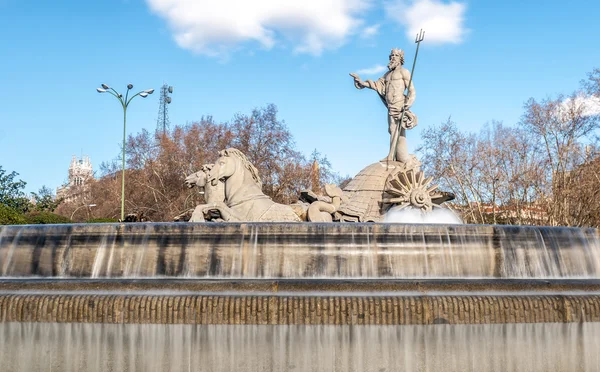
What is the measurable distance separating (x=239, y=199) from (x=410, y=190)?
504 cm

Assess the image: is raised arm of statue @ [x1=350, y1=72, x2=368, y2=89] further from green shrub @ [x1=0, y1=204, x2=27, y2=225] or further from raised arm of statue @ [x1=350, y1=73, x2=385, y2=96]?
green shrub @ [x1=0, y1=204, x2=27, y2=225]

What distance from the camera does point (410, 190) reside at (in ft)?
50.5

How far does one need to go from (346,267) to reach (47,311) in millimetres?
3522

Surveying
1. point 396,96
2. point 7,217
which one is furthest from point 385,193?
point 7,217

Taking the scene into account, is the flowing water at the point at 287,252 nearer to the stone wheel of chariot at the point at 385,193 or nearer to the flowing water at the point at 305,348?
the flowing water at the point at 305,348

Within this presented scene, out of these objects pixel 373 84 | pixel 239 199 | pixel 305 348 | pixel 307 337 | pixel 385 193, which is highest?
pixel 373 84

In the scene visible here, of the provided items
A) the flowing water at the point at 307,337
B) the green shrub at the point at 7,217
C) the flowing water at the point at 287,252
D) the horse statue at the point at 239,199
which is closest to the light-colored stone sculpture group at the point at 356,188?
the horse statue at the point at 239,199

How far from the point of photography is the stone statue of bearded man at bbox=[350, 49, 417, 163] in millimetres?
16641

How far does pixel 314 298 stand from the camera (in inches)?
242

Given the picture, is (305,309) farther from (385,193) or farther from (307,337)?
(385,193)

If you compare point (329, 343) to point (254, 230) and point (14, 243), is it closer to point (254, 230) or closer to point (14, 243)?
point (254, 230)

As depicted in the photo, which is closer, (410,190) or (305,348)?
(305,348)

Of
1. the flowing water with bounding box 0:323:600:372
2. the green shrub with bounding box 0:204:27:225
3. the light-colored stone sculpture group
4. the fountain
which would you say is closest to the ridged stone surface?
the fountain

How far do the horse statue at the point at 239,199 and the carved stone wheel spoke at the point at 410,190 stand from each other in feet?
13.0
